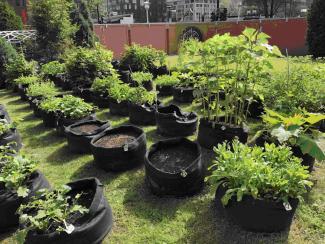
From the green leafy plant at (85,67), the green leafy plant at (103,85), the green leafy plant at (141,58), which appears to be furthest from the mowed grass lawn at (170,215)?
the green leafy plant at (141,58)

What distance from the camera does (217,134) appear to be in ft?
14.0

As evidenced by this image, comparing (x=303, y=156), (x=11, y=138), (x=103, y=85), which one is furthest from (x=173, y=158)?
(x=103, y=85)

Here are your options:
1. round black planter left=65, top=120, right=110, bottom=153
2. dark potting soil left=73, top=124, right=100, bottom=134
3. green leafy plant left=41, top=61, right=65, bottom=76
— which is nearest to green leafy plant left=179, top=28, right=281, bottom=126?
round black planter left=65, top=120, right=110, bottom=153

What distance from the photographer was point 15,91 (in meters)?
9.97

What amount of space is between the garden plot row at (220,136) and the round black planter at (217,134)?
1 centimetres

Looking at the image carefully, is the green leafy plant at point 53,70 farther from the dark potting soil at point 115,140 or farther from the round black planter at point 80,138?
the dark potting soil at point 115,140

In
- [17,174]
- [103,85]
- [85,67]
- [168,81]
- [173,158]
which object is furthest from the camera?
[85,67]

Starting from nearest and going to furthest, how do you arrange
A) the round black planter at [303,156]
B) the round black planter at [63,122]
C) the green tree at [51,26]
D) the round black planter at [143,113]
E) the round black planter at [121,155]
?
the round black planter at [303,156] < the round black planter at [121,155] < the round black planter at [63,122] < the round black planter at [143,113] < the green tree at [51,26]

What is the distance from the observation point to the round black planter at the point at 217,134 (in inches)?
164

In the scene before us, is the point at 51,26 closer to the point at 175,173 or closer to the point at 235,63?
the point at 235,63

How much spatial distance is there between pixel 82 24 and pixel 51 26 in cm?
337

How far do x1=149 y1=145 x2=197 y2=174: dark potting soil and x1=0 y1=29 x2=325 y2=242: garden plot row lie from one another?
0.04 feet

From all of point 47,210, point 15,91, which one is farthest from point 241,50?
point 15,91

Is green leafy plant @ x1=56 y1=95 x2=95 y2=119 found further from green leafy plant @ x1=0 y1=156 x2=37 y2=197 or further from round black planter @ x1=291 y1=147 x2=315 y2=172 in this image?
round black planter @ x1=291 y1=147 x2=315 y2=172
